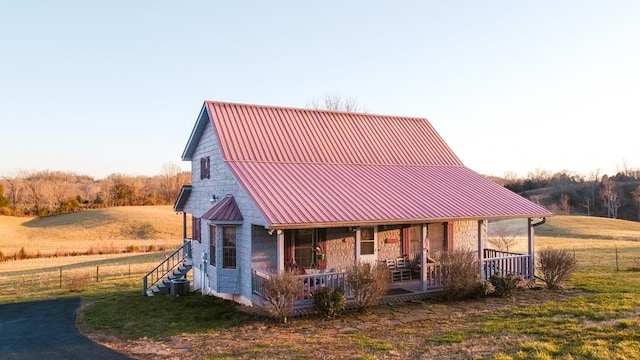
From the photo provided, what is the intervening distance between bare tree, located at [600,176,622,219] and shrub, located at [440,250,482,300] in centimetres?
6745

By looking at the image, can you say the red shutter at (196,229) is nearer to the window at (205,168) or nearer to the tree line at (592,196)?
the window at (205,168)

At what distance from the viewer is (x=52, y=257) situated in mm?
38312

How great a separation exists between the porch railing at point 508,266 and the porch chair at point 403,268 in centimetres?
266

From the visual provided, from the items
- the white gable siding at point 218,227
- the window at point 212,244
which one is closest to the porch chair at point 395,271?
the white gable siding at point 218,227

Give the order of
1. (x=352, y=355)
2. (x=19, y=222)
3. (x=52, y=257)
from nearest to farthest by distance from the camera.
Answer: (x=352, y=355)
(x=52, y=257)
(x=19, y=222)

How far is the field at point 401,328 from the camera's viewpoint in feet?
32.7

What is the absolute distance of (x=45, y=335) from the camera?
13.0 m

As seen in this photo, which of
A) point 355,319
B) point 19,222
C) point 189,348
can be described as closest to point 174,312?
point 189,348

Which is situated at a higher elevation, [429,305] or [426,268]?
[426,268]

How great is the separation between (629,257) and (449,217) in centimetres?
1799

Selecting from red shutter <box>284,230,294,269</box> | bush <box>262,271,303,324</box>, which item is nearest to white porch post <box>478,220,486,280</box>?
red shutter <box>284,230,294,269</box>

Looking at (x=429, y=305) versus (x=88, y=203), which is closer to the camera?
(x=429, y=305)

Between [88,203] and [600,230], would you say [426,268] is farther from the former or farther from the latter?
[88,203]

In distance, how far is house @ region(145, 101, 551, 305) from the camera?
1475 centimetres
